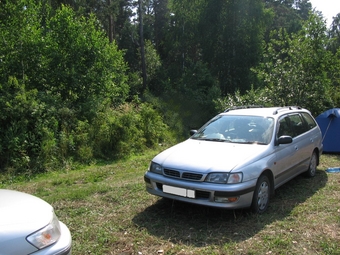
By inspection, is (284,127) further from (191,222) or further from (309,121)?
(191,222)

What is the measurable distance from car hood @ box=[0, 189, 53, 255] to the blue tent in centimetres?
916

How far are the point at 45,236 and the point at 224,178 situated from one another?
2411 millimetres

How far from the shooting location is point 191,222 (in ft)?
15.0

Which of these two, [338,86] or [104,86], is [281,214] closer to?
[104,86]

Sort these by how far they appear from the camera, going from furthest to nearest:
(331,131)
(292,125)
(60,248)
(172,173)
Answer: (331,131) → (292,125) → (172,173) → (60,248)

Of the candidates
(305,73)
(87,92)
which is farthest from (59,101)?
(305,73)

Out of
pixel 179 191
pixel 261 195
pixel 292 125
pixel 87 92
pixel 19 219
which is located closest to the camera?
pixel 19 219

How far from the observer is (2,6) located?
1091 cm

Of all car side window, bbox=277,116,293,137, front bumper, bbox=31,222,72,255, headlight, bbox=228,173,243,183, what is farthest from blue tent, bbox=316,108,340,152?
front bumper, bbox=31,222,72,255

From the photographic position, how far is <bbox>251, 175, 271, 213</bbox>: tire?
14.9 feet

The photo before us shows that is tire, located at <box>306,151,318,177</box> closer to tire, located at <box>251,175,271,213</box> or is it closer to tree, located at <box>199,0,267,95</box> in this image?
tire, located at <box>251,175,271,213</box>

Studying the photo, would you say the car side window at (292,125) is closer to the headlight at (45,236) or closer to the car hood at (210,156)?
the car hood at (210,156)

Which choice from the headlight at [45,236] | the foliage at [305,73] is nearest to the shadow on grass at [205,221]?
the headlight at [45,236]

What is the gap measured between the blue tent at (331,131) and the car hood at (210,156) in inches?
234
